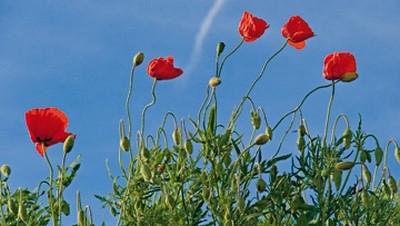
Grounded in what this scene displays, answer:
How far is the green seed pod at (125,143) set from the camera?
288 centimetres

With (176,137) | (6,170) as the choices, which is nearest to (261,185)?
(176,137)

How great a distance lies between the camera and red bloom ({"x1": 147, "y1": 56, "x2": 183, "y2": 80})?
2996mm

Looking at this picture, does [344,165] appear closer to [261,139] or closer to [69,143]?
[261,139]

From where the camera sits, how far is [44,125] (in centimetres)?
270

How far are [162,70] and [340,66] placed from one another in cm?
63

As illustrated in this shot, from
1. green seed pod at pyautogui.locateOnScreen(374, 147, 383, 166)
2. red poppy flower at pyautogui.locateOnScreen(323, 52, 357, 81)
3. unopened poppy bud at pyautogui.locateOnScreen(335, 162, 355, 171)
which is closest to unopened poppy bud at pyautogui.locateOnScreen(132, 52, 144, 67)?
red poppy flower at pyautogui.locateOnScreen(323, 52, 357, 81)

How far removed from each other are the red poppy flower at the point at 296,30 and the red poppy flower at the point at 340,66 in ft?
0.41

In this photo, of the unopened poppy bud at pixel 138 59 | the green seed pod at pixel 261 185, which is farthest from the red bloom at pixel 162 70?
the green seed pod at pixel 261 185

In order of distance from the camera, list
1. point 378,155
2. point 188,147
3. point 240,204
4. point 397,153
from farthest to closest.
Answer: point 397,153 < point 378,155 < point 188,147 < point 240,204

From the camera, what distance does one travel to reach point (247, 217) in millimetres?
2629

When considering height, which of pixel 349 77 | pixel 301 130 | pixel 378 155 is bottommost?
pixel 378 155

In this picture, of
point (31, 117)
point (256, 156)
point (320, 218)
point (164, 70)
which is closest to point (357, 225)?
point (320, 218)

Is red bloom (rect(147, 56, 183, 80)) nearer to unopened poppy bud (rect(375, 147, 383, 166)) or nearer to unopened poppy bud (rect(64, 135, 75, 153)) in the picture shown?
unopened poppy bud (rect(64, 135, 75, 153))

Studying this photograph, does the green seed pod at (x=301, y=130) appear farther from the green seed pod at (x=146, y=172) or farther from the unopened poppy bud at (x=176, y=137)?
the green seed pod at (x=146, y=172)
